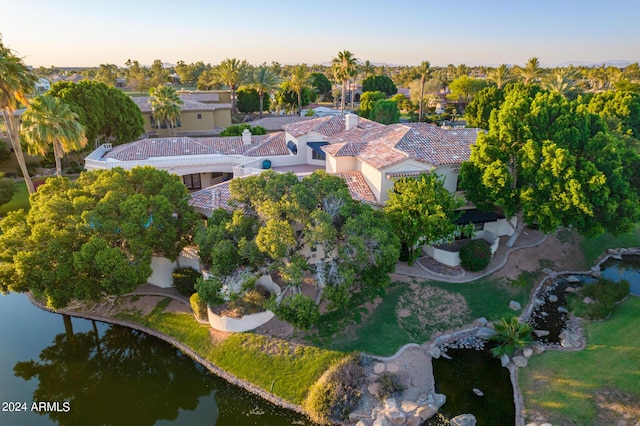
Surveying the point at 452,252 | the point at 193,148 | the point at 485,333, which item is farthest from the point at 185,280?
the point at 485,333

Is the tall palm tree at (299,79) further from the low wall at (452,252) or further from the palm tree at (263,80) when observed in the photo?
the low wall at (452,252)

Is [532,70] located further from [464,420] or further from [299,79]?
[464,420]

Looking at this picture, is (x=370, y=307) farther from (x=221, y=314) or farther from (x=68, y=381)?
(x=68, y=381)

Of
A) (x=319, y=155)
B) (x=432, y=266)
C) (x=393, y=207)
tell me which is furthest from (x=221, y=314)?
(x=319, y=155)

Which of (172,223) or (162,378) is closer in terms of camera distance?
(162,378)

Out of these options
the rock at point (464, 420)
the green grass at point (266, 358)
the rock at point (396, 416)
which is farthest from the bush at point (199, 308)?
the rock at point (464, 420)

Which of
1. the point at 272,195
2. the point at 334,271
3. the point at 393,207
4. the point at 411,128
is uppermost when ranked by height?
the point at 411,128
